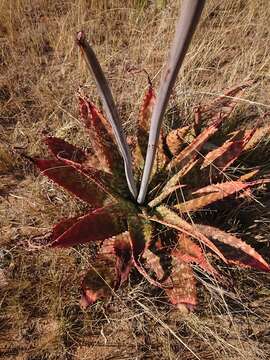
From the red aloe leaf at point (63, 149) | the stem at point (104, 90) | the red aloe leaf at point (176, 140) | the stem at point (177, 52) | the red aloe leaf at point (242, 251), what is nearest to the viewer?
the stem at point (177, 52)

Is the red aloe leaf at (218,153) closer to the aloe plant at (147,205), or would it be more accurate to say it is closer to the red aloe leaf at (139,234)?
the aloe plant at (147,205)

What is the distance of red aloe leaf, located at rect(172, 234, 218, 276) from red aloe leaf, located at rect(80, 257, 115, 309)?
9.8 inches

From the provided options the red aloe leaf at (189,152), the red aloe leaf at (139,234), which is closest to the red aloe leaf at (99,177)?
the red aloe leaf at (139,234)

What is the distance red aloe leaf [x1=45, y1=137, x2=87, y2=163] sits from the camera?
5.96 ft

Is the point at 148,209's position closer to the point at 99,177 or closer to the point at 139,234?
the point at 139,234

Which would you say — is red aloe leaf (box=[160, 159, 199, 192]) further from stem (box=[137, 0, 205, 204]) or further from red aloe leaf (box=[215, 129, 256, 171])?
stem (box=[137, 0, 205, 204])

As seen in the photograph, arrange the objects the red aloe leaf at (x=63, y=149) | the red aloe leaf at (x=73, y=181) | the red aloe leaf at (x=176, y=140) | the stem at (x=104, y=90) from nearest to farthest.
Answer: the stem at (x=104, y=90)
the red aloe leaf at (x=73, y=181)
the red aloe leaf at (x=63, y=149)
the red aloe leaf at (x=176, y=140)

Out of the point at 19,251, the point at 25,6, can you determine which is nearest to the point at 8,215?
the point at 19,251

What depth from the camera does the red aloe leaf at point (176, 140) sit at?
193 centimetres

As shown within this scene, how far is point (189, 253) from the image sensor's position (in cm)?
165

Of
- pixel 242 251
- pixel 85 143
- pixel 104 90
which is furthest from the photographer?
pixel 85 143

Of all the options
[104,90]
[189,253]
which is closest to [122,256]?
[189,253]

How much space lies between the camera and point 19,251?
6.32 ft

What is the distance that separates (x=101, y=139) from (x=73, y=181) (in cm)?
23
